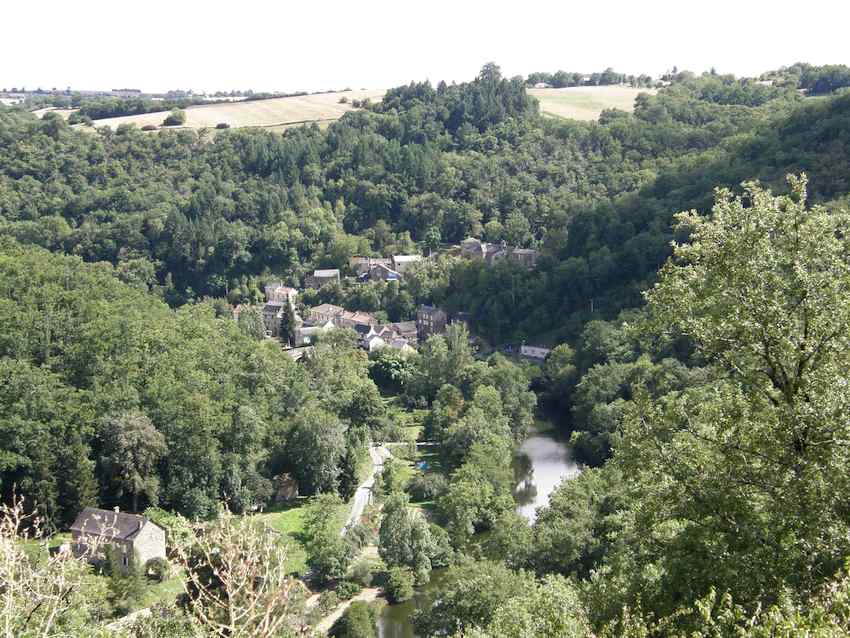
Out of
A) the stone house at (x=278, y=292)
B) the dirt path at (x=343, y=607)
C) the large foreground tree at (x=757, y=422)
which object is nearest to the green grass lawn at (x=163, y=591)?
the dirt path at (x=343, y=607)

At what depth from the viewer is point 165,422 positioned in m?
35.2

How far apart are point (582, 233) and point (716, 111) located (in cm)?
3249

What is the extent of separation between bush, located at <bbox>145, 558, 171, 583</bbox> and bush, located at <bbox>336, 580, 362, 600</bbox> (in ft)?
20.3

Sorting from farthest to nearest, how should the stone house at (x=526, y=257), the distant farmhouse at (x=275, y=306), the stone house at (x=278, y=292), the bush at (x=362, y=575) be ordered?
the stone house at (x=278, y=292)
the stone house at (x=526, y=257)
the distant farmhouse at (x=275, y=306)
the bush at (x=362, y=575)

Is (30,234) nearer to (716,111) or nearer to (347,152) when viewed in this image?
(347,152)

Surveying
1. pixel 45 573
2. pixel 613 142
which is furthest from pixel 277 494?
pixel 613 142

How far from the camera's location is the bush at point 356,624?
80.8ft

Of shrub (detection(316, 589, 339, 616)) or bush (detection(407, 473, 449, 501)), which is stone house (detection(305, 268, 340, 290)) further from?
shrub (detection(316, 589, 339, 616))

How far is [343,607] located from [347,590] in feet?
2.39

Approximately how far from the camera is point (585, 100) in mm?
107688

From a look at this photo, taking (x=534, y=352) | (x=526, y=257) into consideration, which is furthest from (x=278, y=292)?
(x=534, y=352)

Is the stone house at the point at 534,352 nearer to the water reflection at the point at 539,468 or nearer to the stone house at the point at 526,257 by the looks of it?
the water reflection at the point at 539,468

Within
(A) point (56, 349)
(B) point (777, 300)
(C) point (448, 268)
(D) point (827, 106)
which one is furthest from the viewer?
(C) point (448, 268)

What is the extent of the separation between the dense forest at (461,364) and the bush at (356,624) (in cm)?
10
